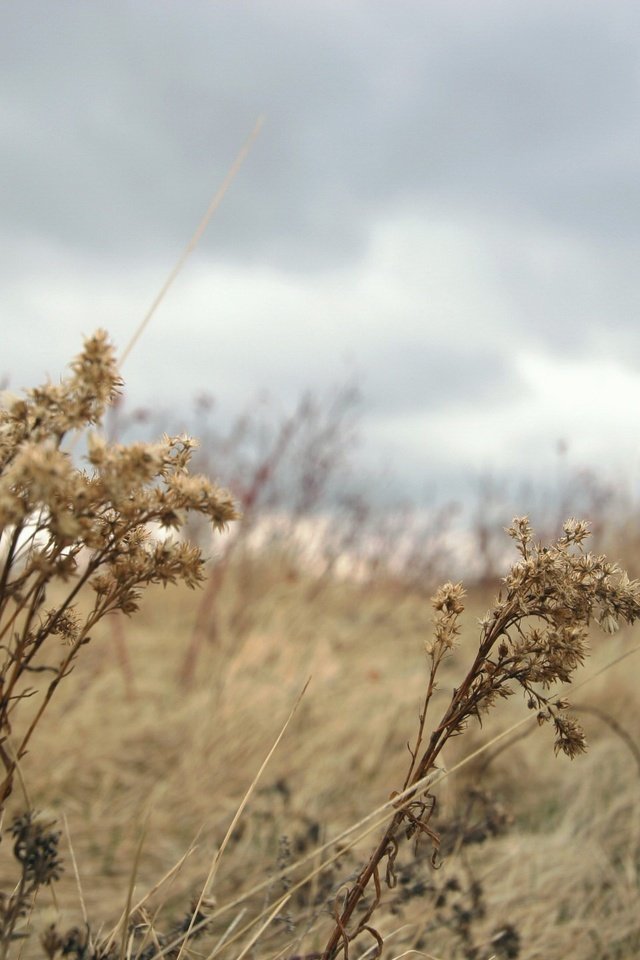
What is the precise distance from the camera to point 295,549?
7172mm

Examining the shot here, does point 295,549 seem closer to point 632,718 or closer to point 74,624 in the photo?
point 632,718

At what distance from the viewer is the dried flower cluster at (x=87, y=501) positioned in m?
1.02

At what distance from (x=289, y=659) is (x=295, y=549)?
2335 millimetres

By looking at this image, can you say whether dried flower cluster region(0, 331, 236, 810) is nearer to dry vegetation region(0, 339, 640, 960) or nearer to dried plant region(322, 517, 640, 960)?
dry vegetation region(0, 339, 640, 960)

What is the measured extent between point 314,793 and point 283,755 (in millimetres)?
403

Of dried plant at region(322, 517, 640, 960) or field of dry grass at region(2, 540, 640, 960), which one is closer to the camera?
dried plant at region(322, 517, 640, 960)

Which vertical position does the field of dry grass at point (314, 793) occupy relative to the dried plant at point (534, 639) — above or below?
below

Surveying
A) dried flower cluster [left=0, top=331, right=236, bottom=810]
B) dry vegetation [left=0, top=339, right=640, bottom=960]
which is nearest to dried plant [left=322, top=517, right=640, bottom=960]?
dry vegetation [left=0, top=339, right=640, bottom=960]

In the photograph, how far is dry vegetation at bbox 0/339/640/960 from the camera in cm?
113

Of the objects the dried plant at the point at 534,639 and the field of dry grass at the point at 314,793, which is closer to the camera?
the dried plant at the point at 534,639

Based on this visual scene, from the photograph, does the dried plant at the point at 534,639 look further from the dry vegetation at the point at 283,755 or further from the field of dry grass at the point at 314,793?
the field of dry grass at the point at 314,793

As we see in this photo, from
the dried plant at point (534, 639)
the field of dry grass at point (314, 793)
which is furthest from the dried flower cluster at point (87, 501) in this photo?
the field of dry grass at point (314, 793)

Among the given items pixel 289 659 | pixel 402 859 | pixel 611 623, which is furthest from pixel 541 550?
pixel 289 659

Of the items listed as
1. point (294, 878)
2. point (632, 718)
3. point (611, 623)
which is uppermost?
point (632, 718)
